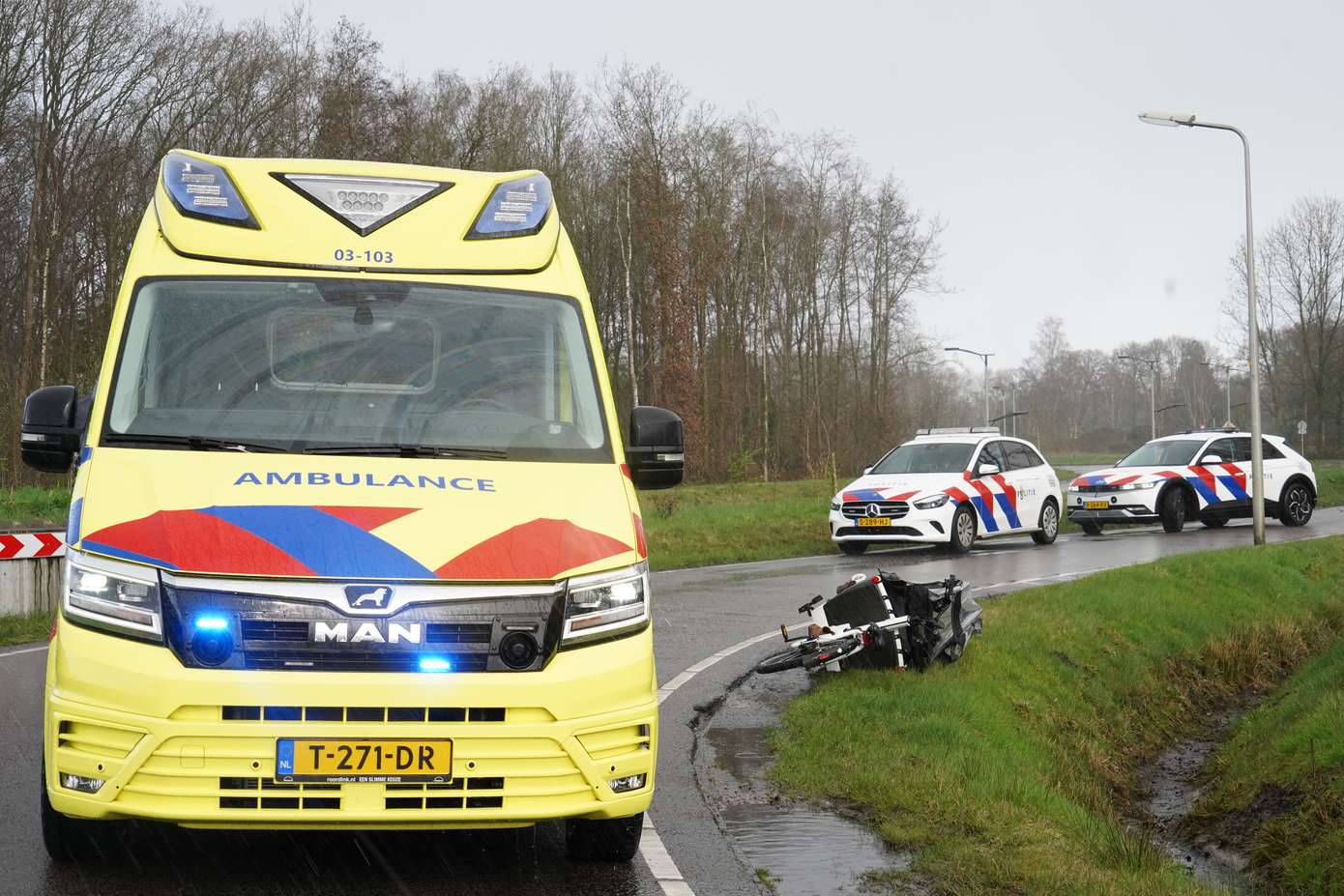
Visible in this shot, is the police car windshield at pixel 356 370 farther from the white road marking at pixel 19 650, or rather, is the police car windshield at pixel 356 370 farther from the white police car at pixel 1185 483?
the white police car at pixel 1185 483

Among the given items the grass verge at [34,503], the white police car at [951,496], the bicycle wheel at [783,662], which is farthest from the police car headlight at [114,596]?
the grass verge at [34,503]

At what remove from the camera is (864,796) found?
6695 millimetres

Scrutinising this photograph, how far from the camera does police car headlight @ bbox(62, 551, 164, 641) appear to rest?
14.7 feet

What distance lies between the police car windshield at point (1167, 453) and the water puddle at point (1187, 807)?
12.6 m

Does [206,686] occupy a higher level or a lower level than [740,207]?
lower

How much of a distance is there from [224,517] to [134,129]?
35779mm

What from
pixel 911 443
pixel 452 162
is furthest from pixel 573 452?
pixel 452 162

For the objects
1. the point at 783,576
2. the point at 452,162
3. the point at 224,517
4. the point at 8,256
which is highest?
the point at 452,162

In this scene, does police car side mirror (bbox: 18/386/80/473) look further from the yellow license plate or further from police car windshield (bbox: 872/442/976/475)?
police car windshield (bbox: 872/442/976/475)

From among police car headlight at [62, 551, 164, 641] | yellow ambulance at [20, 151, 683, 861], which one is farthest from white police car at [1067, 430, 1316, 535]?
police car headlight at [62, 551, 164, 641]

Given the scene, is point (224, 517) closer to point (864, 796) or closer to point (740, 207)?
point (864, 796)

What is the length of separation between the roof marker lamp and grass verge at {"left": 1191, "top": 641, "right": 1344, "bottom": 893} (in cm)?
487

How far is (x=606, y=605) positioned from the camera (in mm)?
4863

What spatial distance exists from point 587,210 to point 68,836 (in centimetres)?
4812
